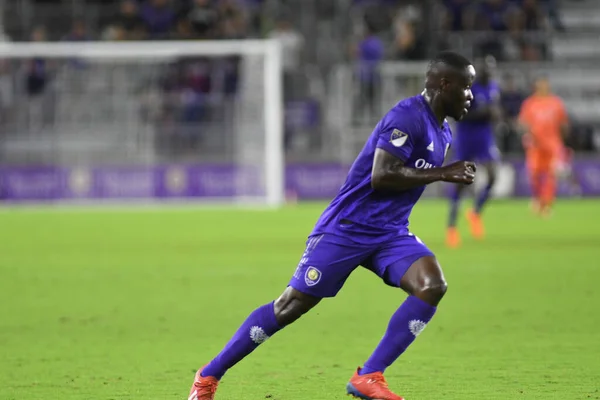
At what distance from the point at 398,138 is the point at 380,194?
0.36 meters

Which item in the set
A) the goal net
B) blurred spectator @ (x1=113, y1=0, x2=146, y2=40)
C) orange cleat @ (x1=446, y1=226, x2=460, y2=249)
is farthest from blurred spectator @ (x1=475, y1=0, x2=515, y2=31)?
orange cleat @ (x1=446, y1=226, x2=460, y2=249)

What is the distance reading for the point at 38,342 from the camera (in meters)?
8.55

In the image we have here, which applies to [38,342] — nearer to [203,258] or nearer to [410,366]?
[410,366]

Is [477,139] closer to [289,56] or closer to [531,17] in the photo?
[289,56]

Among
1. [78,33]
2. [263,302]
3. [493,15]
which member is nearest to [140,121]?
[78,33]

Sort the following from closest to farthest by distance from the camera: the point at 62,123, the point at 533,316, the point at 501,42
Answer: the point at 533,316, the point at 62,123, the point at 501,42

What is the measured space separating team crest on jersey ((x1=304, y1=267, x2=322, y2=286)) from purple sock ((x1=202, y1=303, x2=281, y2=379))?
26 cm

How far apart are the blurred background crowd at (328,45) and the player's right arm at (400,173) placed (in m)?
20.3

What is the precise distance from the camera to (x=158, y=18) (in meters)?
29.3

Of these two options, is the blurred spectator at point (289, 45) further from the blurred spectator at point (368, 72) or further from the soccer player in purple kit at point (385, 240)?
the soccer player in purple kit at point (385, 240)

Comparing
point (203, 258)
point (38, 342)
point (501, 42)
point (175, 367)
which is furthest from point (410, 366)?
point (501, 42)

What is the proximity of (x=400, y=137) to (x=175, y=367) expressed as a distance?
8.56 feet

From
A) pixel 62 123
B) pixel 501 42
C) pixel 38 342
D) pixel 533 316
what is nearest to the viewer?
pixel 38 342

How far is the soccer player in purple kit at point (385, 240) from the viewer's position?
5730 mm
